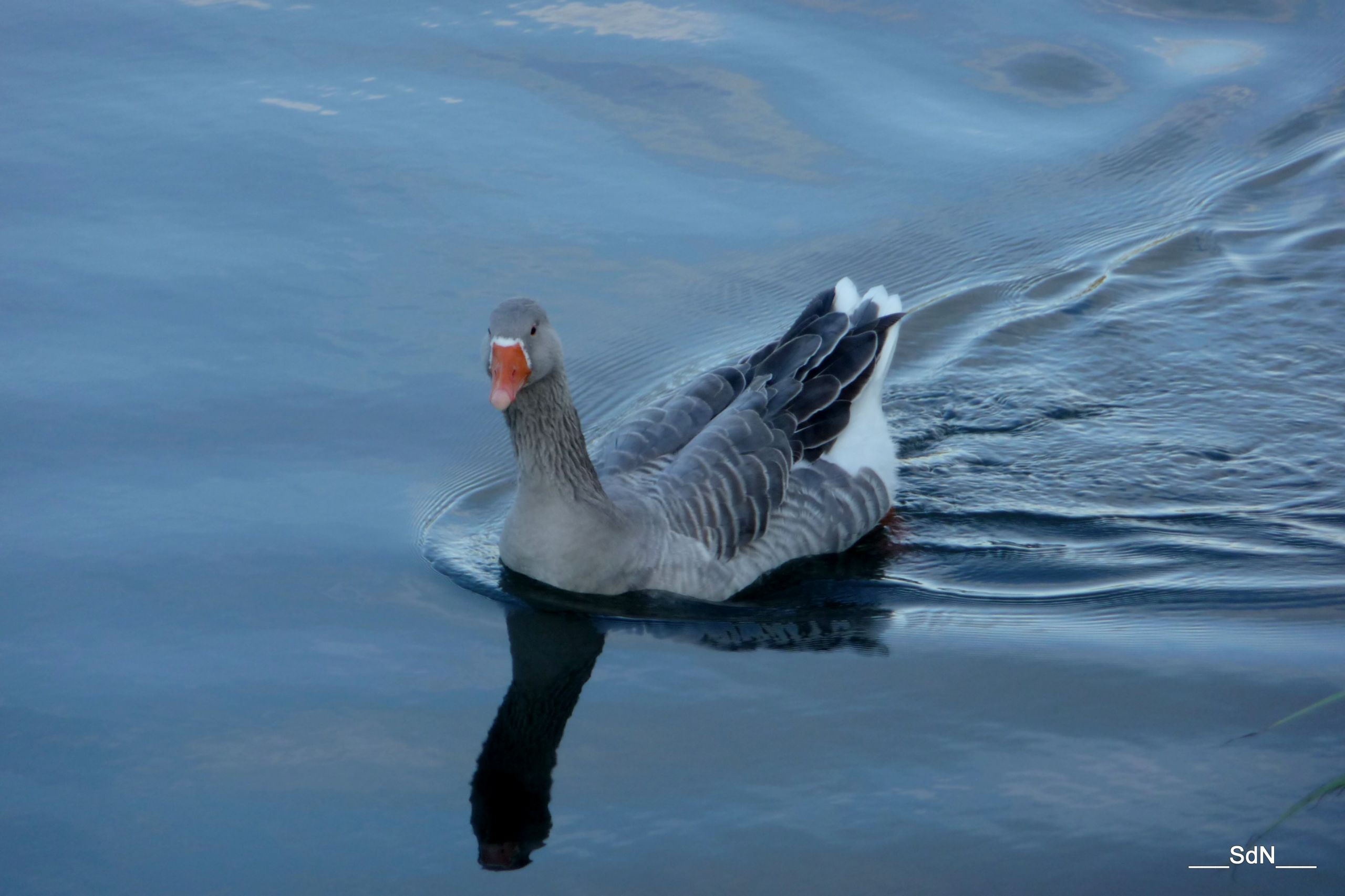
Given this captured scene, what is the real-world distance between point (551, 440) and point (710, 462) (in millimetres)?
1030

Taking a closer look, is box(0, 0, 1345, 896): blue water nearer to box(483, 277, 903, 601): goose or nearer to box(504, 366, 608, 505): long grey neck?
box(483, 277, 903, 601): goose

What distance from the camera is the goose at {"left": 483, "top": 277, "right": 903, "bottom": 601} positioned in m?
6.96

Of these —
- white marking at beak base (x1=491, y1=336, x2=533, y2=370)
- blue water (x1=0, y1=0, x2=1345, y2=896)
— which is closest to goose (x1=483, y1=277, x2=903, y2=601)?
white marking at beak base (x1=491, y1=336, x2=533, y2=370)

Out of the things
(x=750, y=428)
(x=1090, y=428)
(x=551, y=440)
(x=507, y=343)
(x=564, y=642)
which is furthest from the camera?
(x=1090, y=428)

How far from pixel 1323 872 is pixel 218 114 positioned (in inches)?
384

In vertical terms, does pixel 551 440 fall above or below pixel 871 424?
below

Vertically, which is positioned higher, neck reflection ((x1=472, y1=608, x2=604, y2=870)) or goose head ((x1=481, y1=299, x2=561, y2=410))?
goose head ((x1=481, y1=299, x2=561, y2=410))

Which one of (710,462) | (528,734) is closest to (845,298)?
(710,462)

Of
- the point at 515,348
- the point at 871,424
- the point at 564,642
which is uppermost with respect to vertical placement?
the point at 871,424

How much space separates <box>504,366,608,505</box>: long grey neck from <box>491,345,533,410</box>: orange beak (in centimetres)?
39

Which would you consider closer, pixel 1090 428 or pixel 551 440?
pixel 551 440

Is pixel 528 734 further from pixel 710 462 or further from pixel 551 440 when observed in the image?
pixel 710 462

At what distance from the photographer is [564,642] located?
→ 6.69m

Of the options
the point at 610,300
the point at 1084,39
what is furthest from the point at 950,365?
the point at 1084,39
